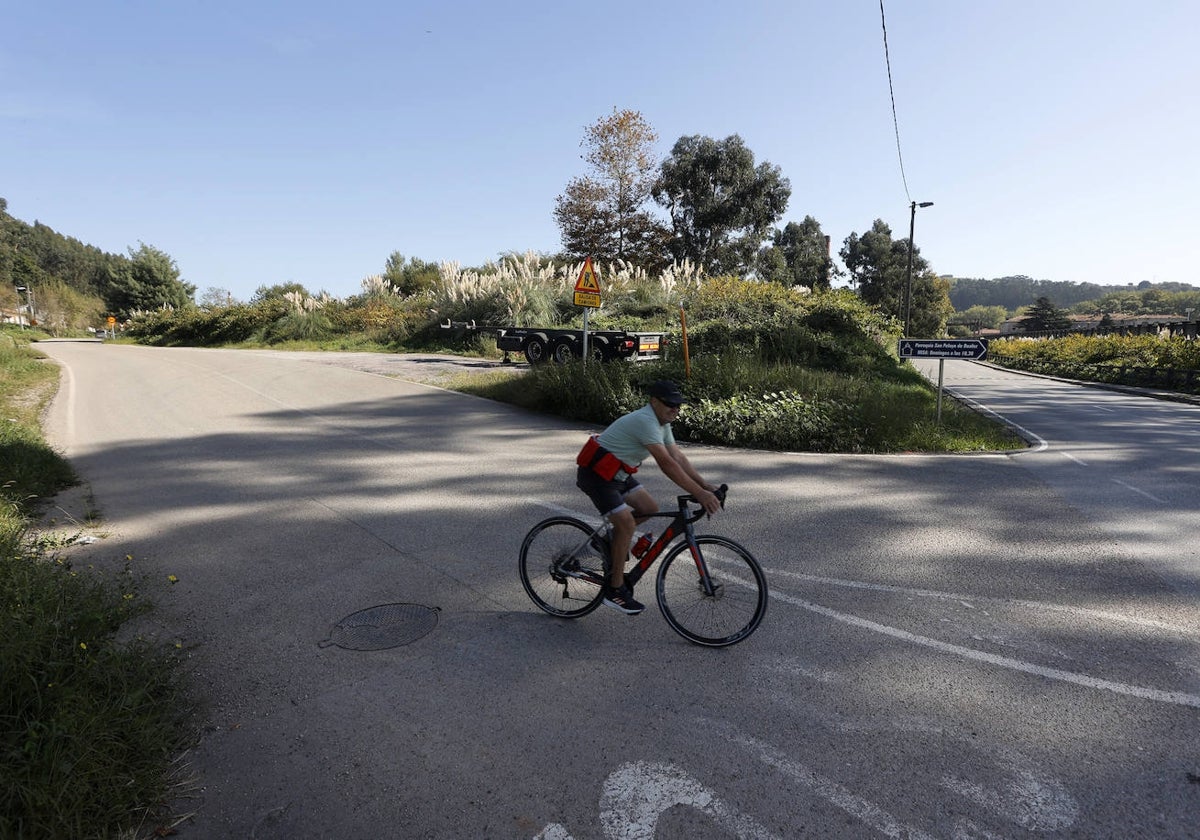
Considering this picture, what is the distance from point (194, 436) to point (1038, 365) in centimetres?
5022

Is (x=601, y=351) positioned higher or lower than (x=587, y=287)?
lower

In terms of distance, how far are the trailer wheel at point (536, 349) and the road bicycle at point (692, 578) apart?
1447 centimetres

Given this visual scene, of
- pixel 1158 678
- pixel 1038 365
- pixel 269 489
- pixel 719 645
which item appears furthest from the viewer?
pixel 1038 365

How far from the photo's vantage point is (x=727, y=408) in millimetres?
10812

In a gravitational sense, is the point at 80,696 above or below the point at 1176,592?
above

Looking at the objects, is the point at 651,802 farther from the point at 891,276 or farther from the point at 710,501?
the point at 891,276

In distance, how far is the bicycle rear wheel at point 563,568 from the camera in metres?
4.25

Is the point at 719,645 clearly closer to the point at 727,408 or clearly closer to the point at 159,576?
the point at 159,576

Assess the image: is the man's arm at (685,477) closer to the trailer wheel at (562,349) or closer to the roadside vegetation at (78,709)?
the roadside vegetation at (78,709)

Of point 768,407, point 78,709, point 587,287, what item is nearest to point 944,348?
point 768,407

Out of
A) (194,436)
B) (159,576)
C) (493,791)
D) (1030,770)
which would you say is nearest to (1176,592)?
(1030,770)

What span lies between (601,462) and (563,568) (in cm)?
88

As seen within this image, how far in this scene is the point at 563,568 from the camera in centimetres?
434

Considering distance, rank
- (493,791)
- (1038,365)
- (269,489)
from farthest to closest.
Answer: (1038,365) < (269,489) < (493,791)
